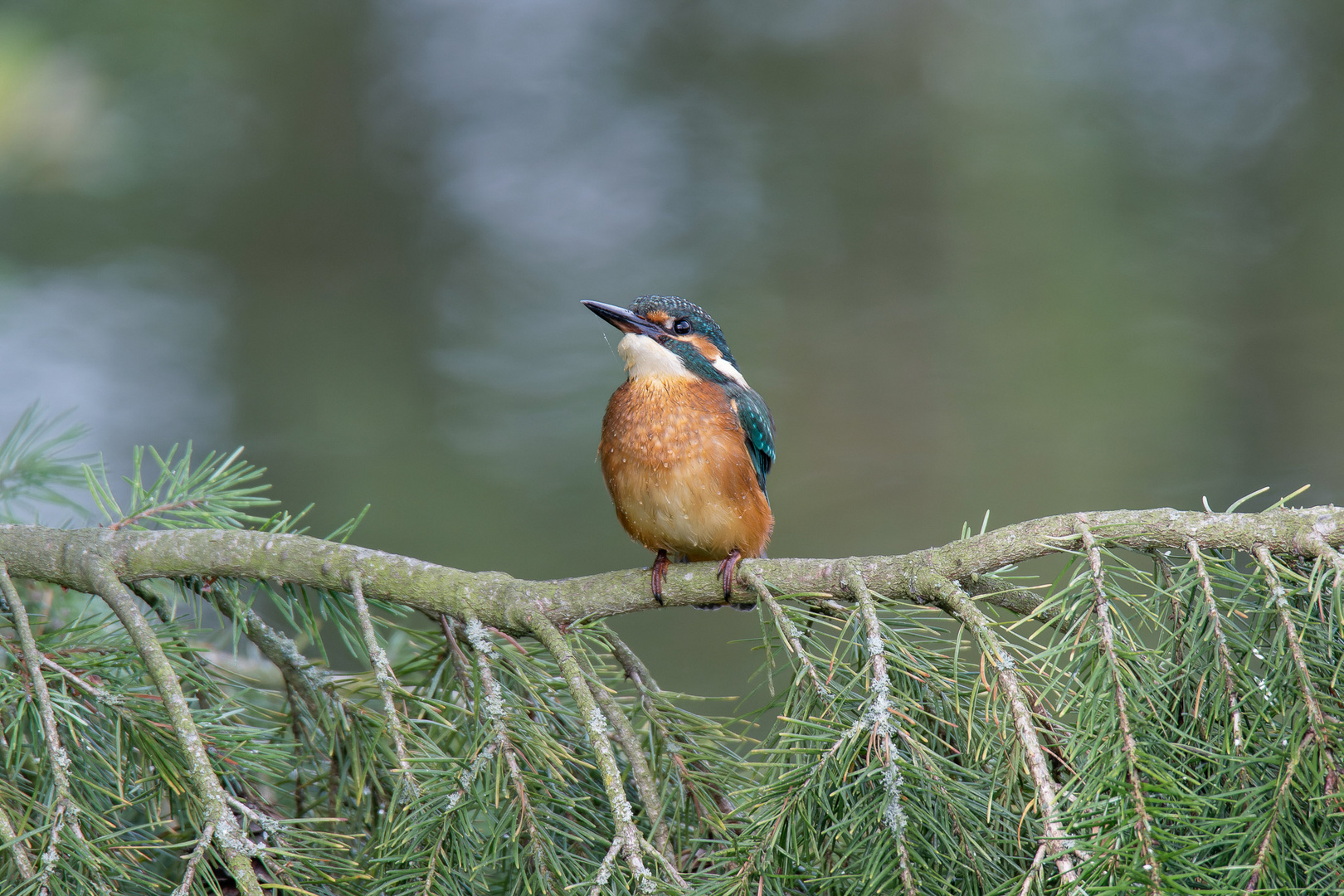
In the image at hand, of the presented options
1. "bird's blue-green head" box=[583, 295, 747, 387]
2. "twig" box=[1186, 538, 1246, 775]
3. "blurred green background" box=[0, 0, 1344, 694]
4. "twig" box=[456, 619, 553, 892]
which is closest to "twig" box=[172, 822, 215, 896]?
"twig" box=[456, 619, 553, 892]

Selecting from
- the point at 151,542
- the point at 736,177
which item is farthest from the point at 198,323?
the point at 151,542

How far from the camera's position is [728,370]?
2.40 metres

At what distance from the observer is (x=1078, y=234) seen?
495 cm

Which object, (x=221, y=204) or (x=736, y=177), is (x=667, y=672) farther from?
(x=221, y=204)

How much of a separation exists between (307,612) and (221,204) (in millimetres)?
4320

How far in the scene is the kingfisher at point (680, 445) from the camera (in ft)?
6.31

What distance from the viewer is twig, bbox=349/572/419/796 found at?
1078 millimetres

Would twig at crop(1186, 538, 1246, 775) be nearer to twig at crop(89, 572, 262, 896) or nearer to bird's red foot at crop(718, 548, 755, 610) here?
bird's red foot at crop(718, 548, 755, 610)

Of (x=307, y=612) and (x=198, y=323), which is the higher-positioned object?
(x=198, y=323)

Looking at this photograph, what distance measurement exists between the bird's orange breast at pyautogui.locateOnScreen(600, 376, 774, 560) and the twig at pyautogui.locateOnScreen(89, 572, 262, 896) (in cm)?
96

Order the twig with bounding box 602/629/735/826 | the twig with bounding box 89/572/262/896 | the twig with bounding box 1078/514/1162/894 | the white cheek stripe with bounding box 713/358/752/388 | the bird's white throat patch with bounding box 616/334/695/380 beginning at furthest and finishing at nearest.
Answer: the white cheek stripe with bounding box 713/358/752/388 < the bird's white throat patch with bounding box 616/334/695/380 < the twig with bounding box 602/629/735/826 < the twig with bounding box 89/572/262/896 < the twig with bounding box 1078/514/1162/894

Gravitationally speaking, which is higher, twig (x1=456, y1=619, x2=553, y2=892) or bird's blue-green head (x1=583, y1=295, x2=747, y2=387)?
bird's blue-green head (x1=583, y1=295, x2=747, y2=387)

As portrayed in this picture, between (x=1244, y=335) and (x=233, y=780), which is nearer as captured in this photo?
(x=233, y=780)

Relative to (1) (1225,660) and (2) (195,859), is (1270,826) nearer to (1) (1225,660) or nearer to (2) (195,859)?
(1) (1225,660)
